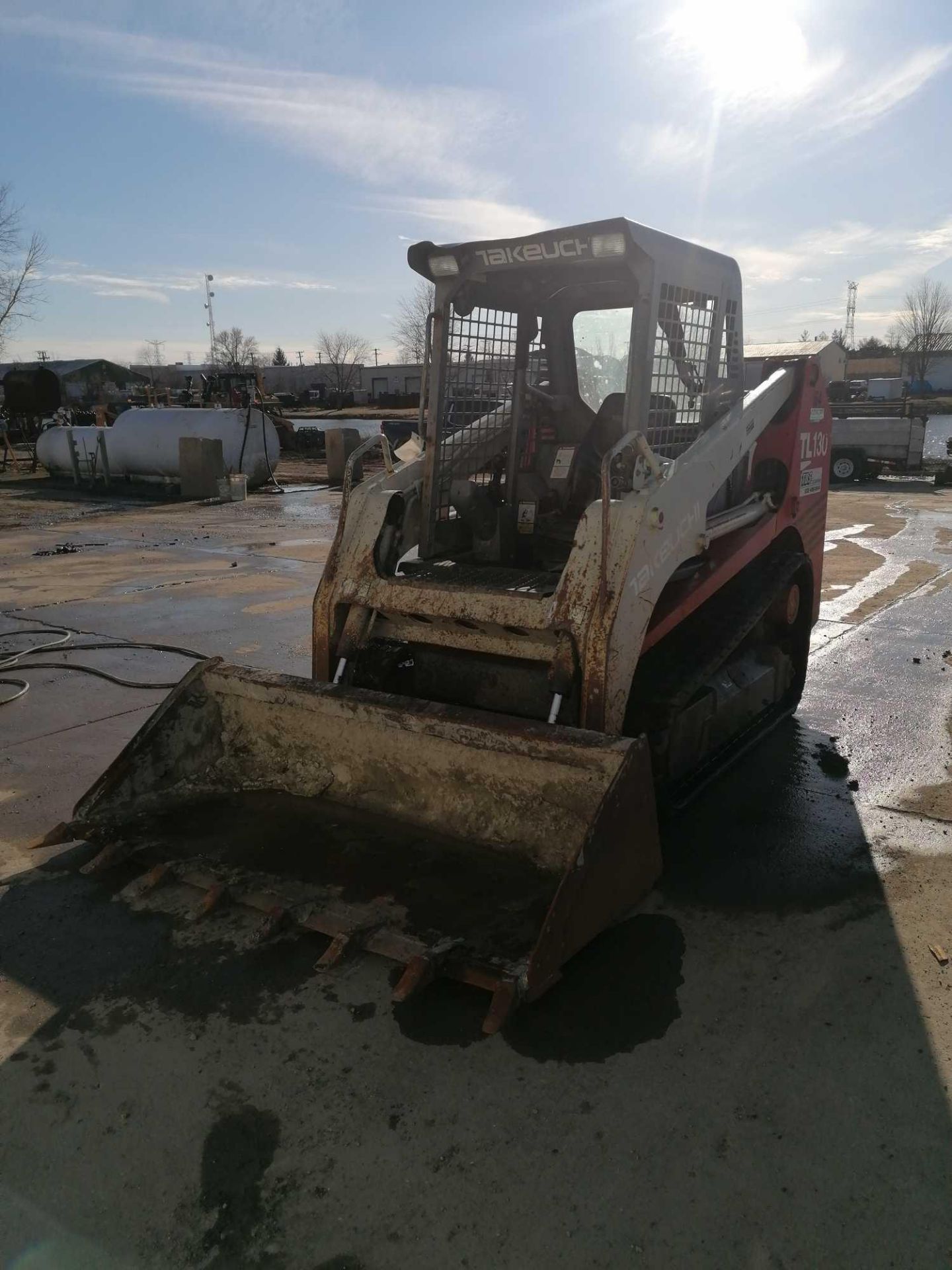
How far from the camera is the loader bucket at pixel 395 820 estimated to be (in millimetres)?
3107

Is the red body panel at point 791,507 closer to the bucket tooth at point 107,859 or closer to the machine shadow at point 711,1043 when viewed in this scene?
the machine shadow at point 711,1043

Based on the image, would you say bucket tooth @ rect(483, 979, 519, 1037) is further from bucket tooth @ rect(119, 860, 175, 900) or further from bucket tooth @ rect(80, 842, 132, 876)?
bucket tooth @ rect(80, 842, 132, 876)

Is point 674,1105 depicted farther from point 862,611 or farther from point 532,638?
point 862,611

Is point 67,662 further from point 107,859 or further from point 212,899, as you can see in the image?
point 212,899

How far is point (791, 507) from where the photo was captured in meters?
5.47

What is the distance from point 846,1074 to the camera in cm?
274

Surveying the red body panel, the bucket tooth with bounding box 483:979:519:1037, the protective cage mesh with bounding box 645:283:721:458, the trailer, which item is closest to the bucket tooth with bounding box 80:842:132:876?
the bucket tooth with bounding box 483:979:519:1037

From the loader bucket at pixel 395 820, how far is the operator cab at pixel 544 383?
3.06 ft

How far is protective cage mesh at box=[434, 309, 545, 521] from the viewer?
480 centimetres

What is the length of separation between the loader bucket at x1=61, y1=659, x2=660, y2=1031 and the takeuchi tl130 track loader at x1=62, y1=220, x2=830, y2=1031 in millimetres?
12

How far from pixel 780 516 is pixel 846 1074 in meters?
3.34

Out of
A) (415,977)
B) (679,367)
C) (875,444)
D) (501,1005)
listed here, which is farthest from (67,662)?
(875,444)

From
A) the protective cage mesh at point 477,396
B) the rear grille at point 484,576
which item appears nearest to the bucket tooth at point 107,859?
the rear grille at point 484,576

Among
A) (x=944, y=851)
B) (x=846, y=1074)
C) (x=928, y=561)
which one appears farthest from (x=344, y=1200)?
(x=928, y=561)
